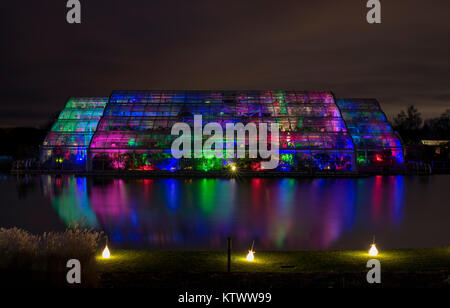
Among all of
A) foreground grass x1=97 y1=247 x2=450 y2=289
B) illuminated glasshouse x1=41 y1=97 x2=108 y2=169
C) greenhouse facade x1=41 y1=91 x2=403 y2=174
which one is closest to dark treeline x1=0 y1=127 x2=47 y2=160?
illuminated glasshouse x1=41 y1=97 x2=108 y2=169

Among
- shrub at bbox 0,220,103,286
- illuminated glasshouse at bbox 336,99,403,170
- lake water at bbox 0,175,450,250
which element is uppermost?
illuminated glasshouse at bbox 336,99,403,170

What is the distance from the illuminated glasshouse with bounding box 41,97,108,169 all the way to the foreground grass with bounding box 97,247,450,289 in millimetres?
39138

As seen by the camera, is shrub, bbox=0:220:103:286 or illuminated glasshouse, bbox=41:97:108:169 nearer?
shrub, bbox=0:220:103:286

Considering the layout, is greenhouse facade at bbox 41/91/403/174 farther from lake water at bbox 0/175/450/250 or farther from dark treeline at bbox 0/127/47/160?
dark treeline at bbox 0/127/47/160

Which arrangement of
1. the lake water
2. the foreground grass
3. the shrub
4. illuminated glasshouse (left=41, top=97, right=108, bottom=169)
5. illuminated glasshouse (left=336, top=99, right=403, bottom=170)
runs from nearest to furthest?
the shrub
the foreground grass
the lake water
illuminated glasshouse (left=336, top=99, right=403, bottom=170)
illuminated glasshouse (left=41, top=97, right=108, bottom=169)

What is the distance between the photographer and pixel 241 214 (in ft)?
70.2

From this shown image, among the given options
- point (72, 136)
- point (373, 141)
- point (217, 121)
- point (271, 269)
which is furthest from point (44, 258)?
point (373, 141)

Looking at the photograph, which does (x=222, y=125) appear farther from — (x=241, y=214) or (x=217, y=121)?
(x=241, y=214)

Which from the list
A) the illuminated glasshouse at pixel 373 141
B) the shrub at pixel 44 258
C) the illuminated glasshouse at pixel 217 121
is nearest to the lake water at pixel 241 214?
the shrub at pixel 44 258

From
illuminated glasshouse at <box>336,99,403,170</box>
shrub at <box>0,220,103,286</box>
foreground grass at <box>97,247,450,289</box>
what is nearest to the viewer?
shrub at <box>0,220,103,286</box>

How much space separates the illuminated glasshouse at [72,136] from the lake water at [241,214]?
51.0 ft

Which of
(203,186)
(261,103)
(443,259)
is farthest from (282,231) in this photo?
(261,103)

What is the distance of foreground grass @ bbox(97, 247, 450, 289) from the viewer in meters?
8.89
